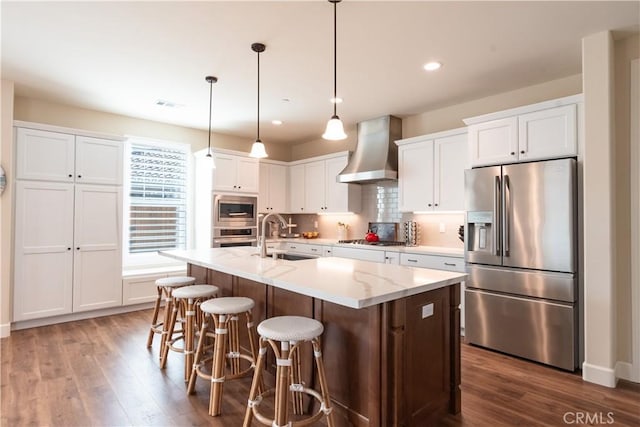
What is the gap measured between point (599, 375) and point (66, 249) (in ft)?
18.0

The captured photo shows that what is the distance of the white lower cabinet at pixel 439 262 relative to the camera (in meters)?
3.68

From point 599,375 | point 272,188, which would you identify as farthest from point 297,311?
point 272,188

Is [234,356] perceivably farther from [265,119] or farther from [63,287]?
[265,119]

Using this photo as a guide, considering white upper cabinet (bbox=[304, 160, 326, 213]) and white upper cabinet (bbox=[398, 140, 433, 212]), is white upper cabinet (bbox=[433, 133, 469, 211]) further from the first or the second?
white upper cabinet (bbox=[304, 160, 326, 213])

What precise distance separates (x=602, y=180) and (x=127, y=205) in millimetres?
5536

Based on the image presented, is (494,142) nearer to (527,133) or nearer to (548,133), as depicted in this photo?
(527,133)

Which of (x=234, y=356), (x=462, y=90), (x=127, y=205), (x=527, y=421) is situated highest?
(x=462, y=90)

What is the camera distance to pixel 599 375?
8.77ft

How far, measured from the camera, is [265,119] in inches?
201

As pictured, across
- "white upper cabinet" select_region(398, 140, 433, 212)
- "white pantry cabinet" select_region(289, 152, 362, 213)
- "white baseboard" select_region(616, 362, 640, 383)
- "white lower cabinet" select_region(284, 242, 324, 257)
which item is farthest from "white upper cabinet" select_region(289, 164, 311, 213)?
"white baseboard" select_region(616, 362, 640, 383)

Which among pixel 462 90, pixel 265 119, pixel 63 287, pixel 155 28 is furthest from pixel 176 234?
pixel 462 90

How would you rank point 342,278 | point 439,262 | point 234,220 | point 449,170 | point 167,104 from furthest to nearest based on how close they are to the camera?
point 234,220 < point 167,104 < point 449,170 < point 439,262 < point 342,278

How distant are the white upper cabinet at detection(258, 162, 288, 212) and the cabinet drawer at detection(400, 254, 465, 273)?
9.25 ft

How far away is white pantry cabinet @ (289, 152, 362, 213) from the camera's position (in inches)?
212
